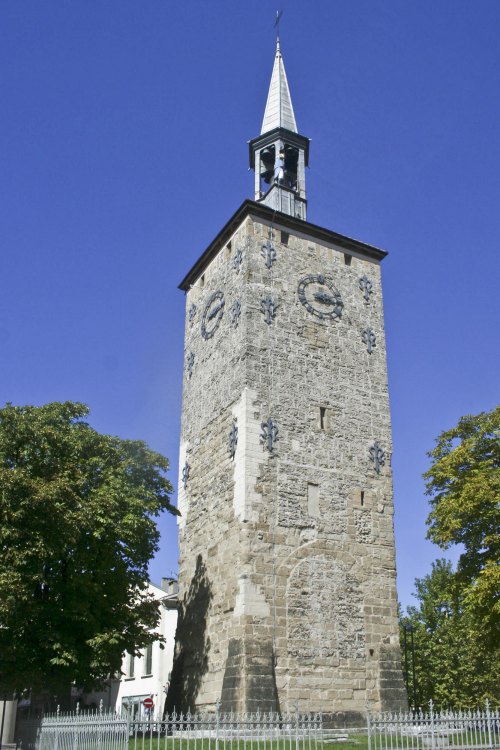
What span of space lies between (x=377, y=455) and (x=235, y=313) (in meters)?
5.90

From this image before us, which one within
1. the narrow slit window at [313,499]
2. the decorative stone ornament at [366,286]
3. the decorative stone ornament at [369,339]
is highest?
the decorative stone ornament at [366,286]

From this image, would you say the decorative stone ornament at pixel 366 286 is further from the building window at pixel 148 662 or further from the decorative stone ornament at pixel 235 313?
the building window at pixel 148 662

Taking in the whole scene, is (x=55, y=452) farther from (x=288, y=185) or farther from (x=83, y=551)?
(x=288, y=185)

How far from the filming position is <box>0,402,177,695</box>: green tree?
1731 centimetres

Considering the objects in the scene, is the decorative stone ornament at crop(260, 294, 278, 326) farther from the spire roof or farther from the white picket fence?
the white picket fence

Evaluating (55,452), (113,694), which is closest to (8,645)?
(55,452)

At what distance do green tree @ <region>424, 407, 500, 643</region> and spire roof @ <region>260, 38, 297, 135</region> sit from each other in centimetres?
1269

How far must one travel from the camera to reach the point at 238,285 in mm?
22562

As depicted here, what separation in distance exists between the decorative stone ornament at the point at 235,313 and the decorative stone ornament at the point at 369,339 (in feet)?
13.9

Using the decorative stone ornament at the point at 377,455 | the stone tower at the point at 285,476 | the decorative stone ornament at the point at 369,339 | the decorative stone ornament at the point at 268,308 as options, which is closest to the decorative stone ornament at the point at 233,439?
the stone tower at the point at 285,476

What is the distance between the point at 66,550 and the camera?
60.5ft

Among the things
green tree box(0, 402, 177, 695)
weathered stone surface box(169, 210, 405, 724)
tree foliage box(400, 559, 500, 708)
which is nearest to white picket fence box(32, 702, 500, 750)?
green tree box(0, 402, 177, 695)

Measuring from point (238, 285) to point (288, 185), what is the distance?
221 inches

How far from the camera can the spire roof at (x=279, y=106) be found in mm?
27844
